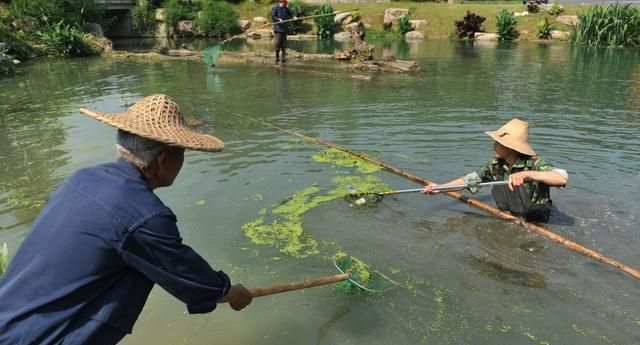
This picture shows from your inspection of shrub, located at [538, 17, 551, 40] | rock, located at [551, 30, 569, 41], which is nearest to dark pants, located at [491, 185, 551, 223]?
rock, located at [551, 30, 569, 41]

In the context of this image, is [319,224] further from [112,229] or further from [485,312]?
[112,229]

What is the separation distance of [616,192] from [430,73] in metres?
9.58

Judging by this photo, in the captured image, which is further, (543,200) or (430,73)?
(430,73)

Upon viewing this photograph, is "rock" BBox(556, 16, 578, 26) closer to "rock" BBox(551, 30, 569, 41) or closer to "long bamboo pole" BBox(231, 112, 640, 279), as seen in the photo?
"rock" BBox(551, 30, 569, 41)

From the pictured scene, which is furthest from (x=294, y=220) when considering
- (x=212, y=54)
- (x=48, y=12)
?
(x=48, y=12)

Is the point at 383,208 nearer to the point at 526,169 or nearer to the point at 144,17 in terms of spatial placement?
the point at 526,169

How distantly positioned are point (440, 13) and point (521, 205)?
27.1 metres

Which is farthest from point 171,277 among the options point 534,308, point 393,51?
point 393,51

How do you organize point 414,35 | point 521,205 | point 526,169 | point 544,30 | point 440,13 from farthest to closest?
point 440,13
point 414,35
point 544,30
point 521,205
point 526,169

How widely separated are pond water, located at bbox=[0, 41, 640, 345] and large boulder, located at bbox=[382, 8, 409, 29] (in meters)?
17.7

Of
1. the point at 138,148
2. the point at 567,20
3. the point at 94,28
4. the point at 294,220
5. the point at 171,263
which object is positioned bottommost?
the point at 294,220

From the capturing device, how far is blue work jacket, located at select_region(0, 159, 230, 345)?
1.73m

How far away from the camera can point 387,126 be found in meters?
8.72

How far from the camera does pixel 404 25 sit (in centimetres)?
2795
